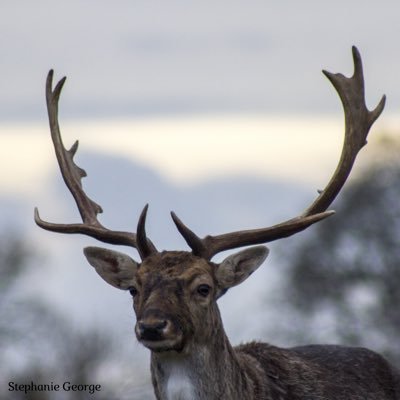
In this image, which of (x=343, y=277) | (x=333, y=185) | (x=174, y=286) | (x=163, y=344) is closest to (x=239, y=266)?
(x=174, y=286)

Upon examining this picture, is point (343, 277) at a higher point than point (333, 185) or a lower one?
higher

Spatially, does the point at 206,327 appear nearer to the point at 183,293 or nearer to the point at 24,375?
the point at 183,293

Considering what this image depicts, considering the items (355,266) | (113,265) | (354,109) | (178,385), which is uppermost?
(355,266)

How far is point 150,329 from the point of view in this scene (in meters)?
17.3

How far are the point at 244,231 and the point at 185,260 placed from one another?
2.67 ft

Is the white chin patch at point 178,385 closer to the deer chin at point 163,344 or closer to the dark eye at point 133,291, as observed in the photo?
the deer chin at point 163,344

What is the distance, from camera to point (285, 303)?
5047 centimetres

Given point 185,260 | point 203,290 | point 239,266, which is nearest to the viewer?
point 203,290

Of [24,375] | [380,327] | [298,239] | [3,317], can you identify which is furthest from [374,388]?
[298,239]

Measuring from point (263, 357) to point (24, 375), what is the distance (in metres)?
14.8

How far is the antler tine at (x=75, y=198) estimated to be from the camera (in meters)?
18.9

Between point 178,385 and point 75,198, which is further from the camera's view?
point 75,198

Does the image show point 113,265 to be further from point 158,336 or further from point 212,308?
point 158,336

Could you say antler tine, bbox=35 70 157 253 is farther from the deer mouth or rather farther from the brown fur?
the deer mouth
